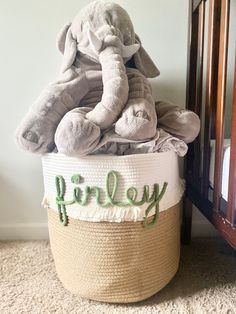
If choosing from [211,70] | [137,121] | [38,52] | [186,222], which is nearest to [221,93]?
[211,70]

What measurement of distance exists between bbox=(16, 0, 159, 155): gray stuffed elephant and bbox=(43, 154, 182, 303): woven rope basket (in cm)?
7

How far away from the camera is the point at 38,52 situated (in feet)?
3.66

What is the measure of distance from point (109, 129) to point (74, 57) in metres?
0.28

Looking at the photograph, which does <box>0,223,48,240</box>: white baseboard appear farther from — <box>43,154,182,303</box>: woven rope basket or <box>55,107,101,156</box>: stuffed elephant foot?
<box>55,107,101,156</box>: stuffed elephant foot

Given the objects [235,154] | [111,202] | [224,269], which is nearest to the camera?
[235,154]

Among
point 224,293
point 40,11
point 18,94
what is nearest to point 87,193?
point 224,293

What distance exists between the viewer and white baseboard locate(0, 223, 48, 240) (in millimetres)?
1225

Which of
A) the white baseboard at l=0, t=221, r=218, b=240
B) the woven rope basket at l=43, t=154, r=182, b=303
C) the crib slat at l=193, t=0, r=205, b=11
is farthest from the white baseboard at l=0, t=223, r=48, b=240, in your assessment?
the crib slat at l=193, t=0, r=205, b=11

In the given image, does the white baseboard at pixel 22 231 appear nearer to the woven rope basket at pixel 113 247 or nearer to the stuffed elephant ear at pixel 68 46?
the woven rope basket at pixel 113 247

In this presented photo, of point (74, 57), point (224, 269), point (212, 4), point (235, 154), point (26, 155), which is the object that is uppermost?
point (212, 4)

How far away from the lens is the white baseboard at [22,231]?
1225mm

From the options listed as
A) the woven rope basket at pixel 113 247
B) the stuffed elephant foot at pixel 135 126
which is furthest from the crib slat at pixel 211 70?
the stuffed elephant foot at pixel 135 126

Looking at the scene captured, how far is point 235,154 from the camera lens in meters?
0.63

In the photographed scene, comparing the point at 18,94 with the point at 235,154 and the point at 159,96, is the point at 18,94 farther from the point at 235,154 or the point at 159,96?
the point at 235,154
